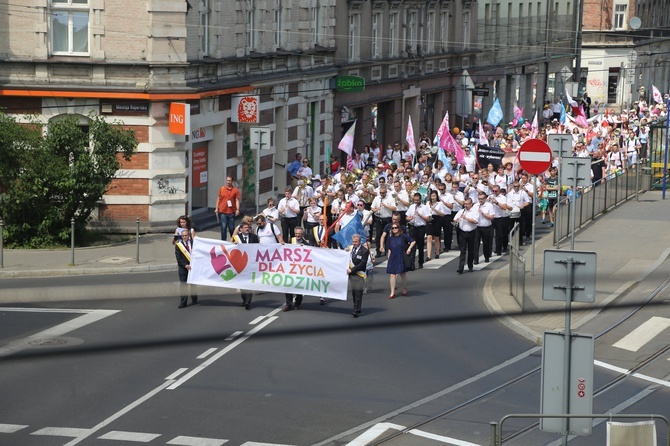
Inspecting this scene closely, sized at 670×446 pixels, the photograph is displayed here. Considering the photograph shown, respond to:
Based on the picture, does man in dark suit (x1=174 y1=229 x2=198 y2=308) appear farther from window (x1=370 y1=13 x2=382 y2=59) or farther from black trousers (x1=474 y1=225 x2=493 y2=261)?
window (x1=370 y1=13 x2=382 y2=59)

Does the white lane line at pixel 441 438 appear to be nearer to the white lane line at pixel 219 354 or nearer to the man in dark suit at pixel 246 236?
the white lane line at pixel 219 354

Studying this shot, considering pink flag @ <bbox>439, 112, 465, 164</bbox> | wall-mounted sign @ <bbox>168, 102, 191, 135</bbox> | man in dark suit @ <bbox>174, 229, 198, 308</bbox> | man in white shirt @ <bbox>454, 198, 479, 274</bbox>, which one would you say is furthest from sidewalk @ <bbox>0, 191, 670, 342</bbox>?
pink flag @ <bbox>439, 112, 465, 164</bbox>

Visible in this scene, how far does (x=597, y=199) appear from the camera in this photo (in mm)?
31359

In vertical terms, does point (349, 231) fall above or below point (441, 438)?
above

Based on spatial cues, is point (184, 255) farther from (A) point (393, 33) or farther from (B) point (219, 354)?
(A) point (393, 33)

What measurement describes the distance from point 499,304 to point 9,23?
14333 mm

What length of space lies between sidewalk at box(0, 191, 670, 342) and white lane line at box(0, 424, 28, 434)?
8.35m

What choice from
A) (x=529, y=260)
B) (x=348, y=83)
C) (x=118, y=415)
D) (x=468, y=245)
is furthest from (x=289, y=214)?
(x=348, y=83)

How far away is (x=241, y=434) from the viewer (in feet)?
43.0

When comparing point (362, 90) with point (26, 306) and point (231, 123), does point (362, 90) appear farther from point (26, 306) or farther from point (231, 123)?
point (26, 306)

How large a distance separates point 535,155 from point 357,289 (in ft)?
14.2

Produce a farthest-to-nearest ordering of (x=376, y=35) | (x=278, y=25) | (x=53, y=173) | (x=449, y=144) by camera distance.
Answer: (x=376, y=35)
(x=278, y=25)
(x=449, y=144)
(x=53, y=173)

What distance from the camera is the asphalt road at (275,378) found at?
13.4 metres

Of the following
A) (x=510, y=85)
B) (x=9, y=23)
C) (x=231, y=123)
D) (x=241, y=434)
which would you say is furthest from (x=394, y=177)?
(x=510, y=85)
